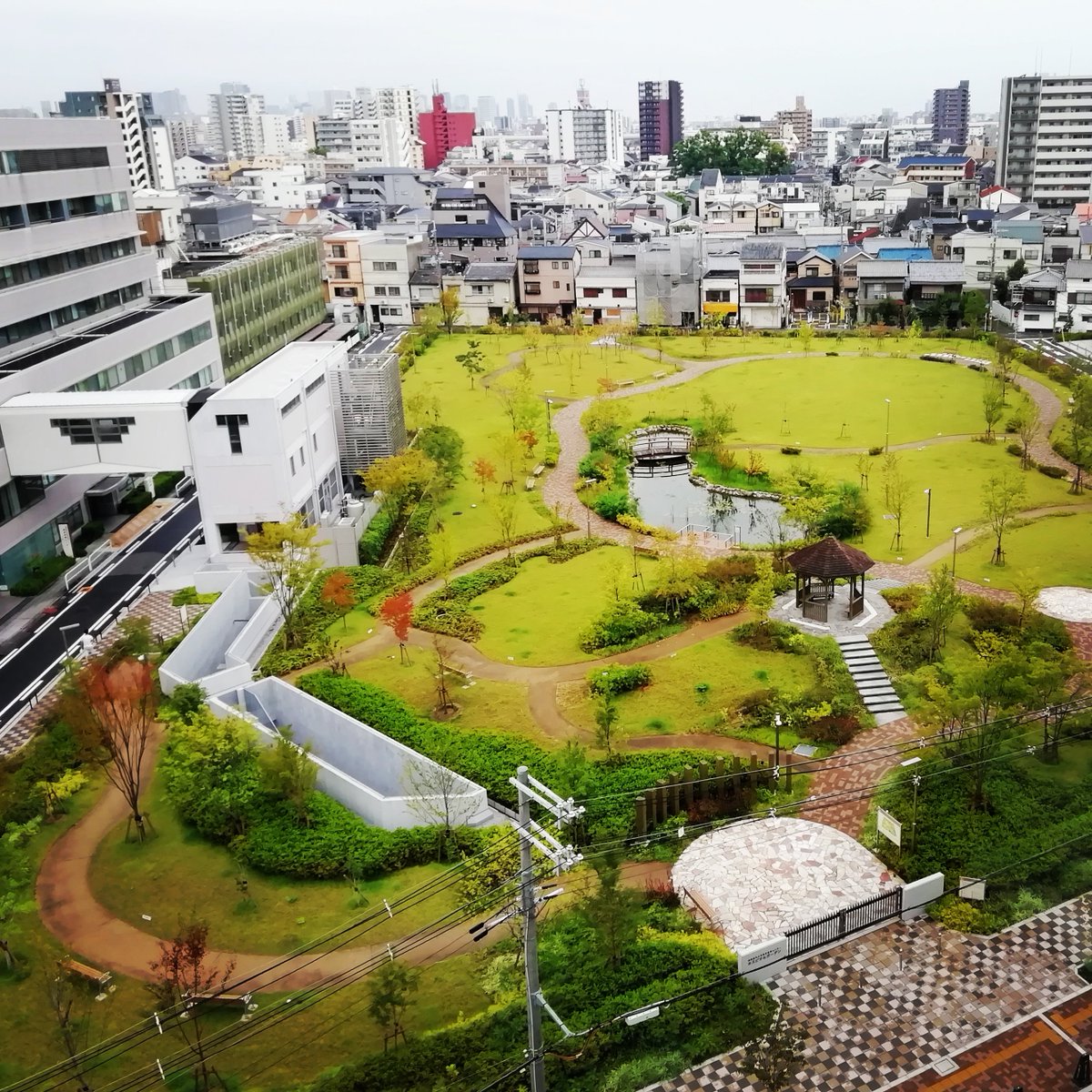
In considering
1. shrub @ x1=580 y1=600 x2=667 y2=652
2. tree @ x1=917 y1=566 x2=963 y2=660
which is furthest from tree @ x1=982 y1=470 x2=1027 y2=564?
shrub @ x1=580 y1=600 x2=667 y2=652

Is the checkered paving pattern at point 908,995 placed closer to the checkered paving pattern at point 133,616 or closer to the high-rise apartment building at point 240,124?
the checkered paving pattern at point 133,616

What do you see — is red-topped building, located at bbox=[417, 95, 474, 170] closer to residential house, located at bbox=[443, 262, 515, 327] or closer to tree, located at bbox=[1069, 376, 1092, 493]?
residential house, located at bbox=[443, 262, 515, 327]

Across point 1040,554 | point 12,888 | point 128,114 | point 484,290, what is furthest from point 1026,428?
point 128,114

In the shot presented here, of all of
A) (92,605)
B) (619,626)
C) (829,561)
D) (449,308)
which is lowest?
(92,605)

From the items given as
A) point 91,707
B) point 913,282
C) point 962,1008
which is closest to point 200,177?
point 913,282

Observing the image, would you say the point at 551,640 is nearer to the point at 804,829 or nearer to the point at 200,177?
the point at 804,829

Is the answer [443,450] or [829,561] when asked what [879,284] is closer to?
[443,450]
